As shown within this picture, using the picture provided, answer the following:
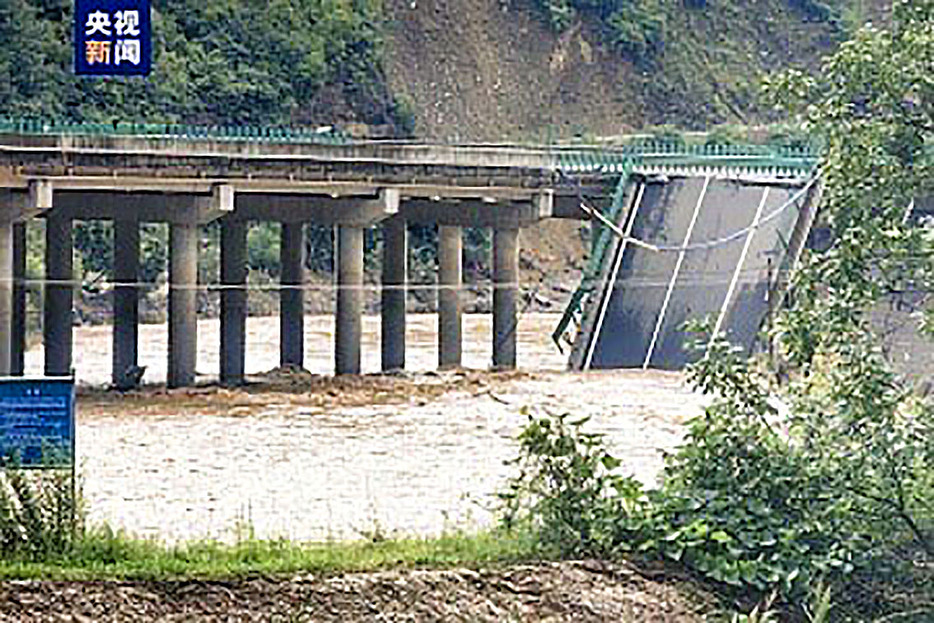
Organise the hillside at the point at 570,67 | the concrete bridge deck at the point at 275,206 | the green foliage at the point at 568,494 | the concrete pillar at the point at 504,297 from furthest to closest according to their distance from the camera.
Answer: the hillside at the point at 570,67, the concrete pillar at the point at 504,297, the concrete bridge deck at the point at 275,206, the green foliage at the point at 568,494

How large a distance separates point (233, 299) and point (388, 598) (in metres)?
27.4

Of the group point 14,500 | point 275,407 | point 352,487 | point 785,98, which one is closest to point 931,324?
point 785,98

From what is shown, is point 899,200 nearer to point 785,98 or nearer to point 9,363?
point 785,98

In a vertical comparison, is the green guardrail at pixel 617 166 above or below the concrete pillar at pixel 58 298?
above

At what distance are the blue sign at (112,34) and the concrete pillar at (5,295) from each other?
3.13m

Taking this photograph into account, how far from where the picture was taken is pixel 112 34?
1415 inches

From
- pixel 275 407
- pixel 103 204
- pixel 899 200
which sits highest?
pixel 899 200

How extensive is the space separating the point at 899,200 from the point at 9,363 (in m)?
21.5

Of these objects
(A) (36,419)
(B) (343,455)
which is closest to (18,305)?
(B) (343,455)

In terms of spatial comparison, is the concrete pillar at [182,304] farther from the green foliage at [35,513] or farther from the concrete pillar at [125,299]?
the green foliage at [35,513]

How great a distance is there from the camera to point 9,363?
124 ft

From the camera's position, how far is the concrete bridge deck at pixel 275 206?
37.8m

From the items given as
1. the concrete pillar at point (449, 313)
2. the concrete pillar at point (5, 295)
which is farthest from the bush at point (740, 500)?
the concrete pillar at point (449, 313)

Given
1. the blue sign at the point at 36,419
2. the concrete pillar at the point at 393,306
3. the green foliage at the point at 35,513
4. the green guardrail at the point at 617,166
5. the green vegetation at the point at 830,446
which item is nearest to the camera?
the green foliage at the point at 35,513
